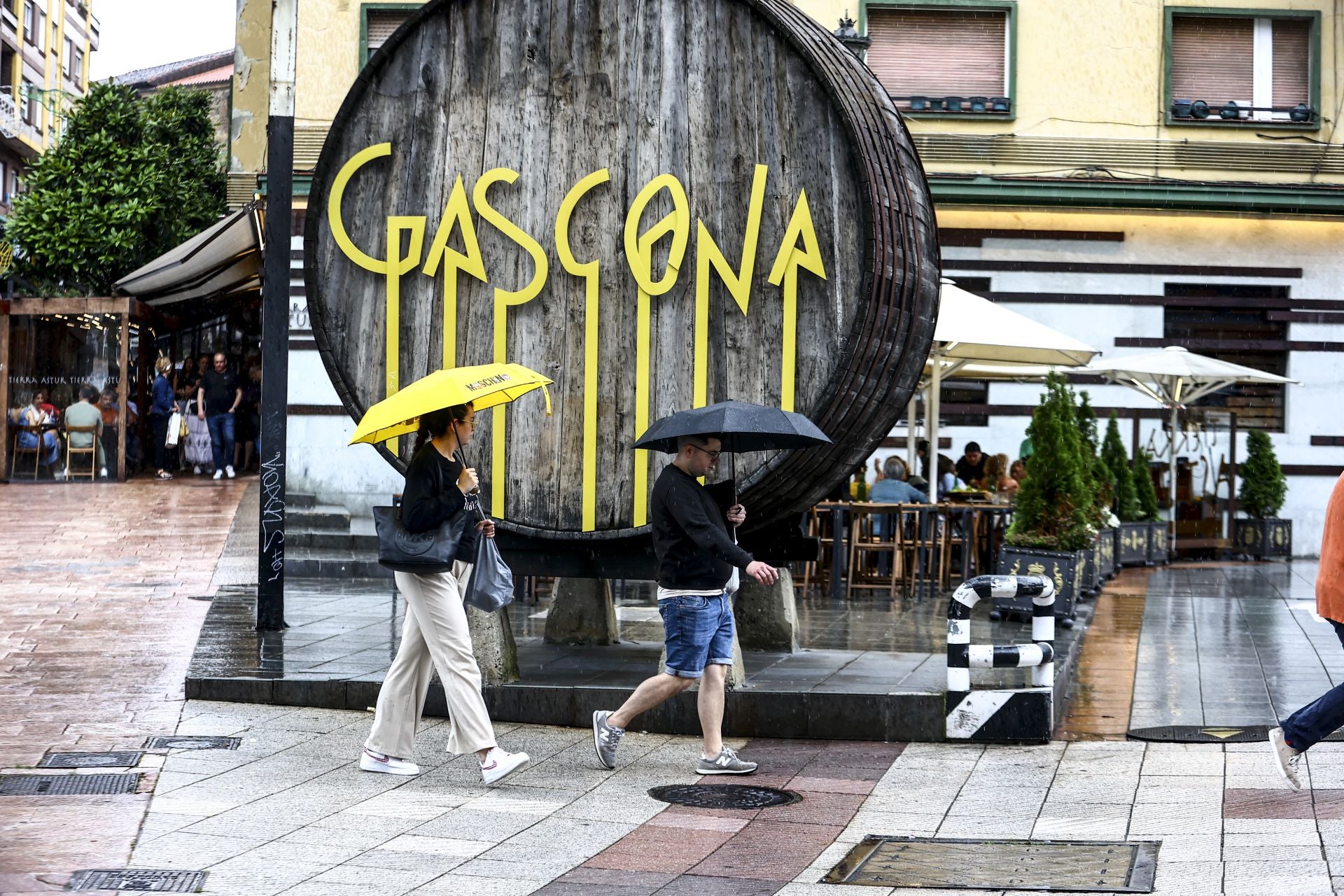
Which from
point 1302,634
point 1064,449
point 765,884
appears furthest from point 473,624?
point 1302,634

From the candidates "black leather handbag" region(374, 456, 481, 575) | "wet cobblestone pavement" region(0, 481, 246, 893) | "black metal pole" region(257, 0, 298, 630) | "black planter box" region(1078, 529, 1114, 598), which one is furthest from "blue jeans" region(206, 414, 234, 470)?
"black leather handbag" region(374, 456, 481, 575)

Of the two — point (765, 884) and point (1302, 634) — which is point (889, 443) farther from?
point (765, 884)

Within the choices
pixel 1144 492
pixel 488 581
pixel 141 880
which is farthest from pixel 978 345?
pixel 141 880

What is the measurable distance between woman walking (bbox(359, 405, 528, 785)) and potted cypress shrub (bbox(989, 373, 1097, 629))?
18.9ft

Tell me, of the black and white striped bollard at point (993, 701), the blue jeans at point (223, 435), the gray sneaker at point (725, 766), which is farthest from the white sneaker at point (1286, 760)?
the blue jeans at point (223, 435)

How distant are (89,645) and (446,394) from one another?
440 centimetres

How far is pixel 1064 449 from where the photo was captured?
476 inches

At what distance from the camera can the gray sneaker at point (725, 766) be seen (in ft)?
24.0

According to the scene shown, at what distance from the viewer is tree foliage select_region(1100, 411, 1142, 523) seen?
55.0ft

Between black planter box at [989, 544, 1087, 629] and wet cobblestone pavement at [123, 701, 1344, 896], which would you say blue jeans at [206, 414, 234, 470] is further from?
wet cobblestone pavement at [123, 701, 1344, 896]

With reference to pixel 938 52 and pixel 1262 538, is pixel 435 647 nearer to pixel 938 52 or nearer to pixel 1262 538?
pixel 1262 538

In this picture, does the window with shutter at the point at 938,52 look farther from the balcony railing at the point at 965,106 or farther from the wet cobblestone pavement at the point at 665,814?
the wet cobblestone pavement at the point at 665,814

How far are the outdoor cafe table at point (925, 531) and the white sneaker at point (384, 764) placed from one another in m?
6.38

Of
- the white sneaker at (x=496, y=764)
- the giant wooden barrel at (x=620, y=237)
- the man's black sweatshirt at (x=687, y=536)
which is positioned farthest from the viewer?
the giant wooden barrel at (x=620, y=237)
